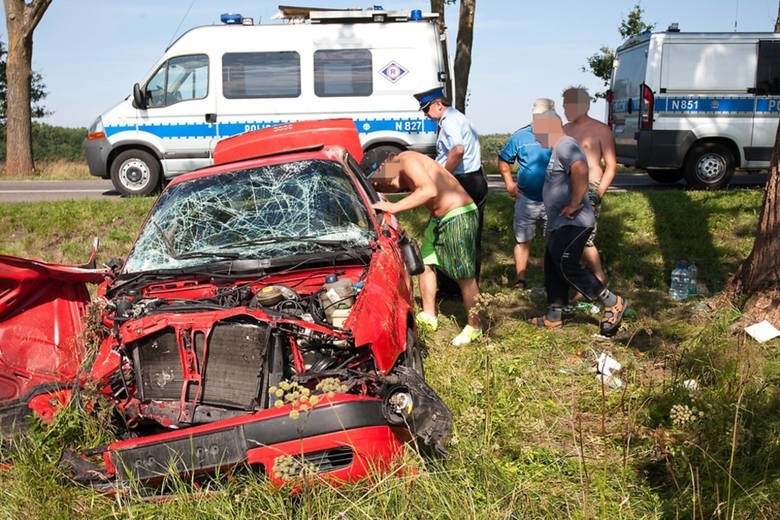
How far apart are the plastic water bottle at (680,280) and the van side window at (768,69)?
547cm

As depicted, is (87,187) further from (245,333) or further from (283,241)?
(245,333)

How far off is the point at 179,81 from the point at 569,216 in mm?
7846

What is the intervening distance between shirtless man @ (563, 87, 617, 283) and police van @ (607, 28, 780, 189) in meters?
5.69

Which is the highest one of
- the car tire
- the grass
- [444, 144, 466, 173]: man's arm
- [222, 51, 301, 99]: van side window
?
[222, 51, 301, 99]: van side window

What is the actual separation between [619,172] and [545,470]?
47.3 ft

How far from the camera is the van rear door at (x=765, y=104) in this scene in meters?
11.5

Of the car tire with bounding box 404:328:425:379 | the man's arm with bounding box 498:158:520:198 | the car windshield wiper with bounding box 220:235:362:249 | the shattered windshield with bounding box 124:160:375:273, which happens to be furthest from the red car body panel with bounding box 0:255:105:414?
the man's arm with bounding box 498:158:520:198

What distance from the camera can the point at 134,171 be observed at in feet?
38.7

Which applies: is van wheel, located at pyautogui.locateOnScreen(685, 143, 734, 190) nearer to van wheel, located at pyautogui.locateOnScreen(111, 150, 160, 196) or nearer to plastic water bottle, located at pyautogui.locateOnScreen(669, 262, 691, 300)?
plastic water bottle, located at pyautogui.locateOnScreen(669, 262, 691, 300)

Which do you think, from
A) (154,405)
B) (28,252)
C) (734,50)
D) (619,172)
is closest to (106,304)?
(154,405)

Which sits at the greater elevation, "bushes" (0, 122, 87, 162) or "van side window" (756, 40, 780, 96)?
"van side window" (756, 40, 780, 96)

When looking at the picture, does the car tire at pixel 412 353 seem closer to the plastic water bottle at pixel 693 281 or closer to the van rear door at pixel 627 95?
the plastic water bottle at pixel 693 281

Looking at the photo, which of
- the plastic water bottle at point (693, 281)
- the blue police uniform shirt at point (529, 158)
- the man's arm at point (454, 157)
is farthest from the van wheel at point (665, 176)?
the man's arm at point (454, 157)

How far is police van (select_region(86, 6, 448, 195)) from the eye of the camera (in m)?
11.5
